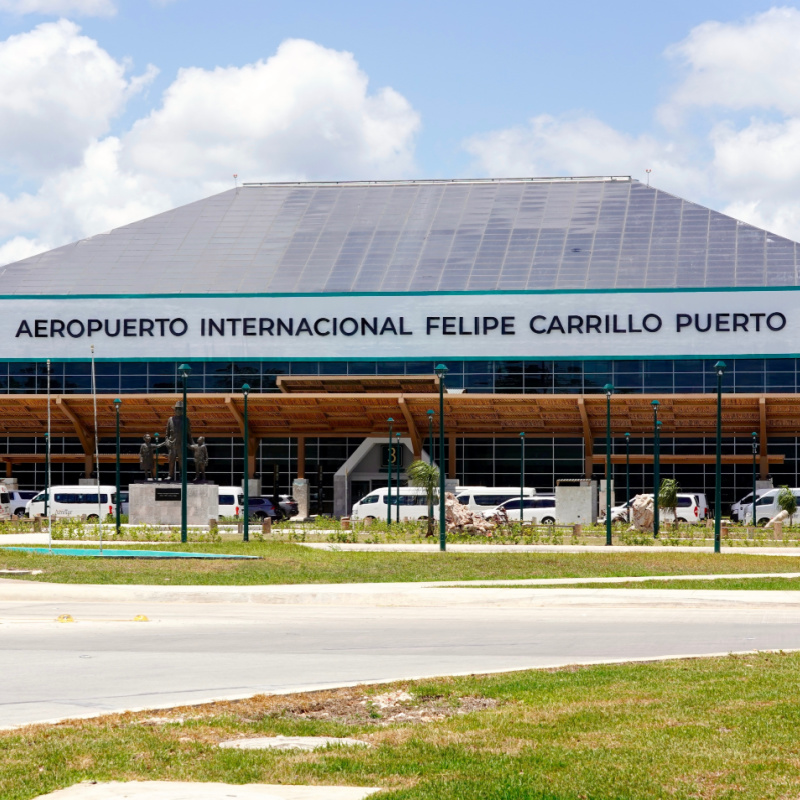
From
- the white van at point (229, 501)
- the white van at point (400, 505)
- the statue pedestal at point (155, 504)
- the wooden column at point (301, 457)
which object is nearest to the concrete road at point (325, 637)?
the statue pedestal at point (155, 504)

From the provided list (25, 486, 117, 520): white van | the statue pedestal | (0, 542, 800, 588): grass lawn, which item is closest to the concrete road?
(0, 542, 800, 588): grass lawn

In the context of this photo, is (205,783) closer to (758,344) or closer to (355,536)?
(355,536)

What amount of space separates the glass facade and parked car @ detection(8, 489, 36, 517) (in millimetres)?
6404

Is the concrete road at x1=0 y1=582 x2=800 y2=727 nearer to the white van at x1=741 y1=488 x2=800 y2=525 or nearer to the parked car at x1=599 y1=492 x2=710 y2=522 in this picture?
the parked car at x1=599 y1=492 x2=710 y2=522

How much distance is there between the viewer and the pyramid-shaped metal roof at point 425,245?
3007 inches

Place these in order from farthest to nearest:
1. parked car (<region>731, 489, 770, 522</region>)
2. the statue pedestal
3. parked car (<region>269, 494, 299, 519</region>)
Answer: parked car (<region>269, 494, 299, 519</region>) < parked car (<region>731, 489, 770, 522</region>) < the statue pedestal

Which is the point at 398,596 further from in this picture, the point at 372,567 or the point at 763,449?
the point at 763,449

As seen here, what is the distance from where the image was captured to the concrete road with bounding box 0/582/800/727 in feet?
44.4

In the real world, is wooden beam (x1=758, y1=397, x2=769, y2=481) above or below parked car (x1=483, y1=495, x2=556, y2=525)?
above

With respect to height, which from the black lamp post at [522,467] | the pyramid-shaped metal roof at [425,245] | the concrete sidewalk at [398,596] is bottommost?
the concrete sidewalk at [398,596]

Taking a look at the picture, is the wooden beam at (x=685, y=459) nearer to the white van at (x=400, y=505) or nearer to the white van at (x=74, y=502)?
the white van at (x=400, y=505)

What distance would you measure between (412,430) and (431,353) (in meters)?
5.02

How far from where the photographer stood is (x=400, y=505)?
60688 mm

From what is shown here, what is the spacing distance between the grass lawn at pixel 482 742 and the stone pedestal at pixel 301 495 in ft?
191
